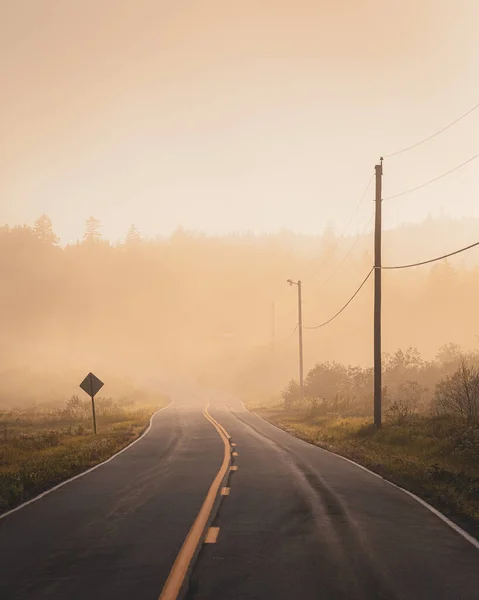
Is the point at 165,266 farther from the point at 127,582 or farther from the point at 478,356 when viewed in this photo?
the point at 127,582

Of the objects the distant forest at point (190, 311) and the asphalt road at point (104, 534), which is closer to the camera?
the asphalt road at point (104, 534)

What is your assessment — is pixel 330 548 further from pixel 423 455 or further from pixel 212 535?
pixel 423 455

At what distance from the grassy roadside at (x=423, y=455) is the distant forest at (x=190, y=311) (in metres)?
61.0

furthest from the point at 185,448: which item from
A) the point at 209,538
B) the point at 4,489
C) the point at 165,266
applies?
the point at 165,266

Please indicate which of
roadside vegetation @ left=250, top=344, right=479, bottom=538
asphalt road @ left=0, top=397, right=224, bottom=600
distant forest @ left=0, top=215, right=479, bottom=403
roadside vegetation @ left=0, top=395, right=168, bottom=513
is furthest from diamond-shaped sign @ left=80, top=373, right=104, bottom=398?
distant forest @ left=0, top=215, right=479, bottom=403

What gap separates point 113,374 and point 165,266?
82.9 meters

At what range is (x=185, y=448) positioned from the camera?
65.5 feet

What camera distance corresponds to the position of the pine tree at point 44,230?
183375 mm

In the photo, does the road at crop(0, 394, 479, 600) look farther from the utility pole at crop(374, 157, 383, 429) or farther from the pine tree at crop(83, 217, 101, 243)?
the pine tree at crop(83, 217, 101, 243)

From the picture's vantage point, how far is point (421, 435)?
67.6ft

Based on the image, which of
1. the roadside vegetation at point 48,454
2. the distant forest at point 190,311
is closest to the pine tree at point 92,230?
the distant forest at point 190,311

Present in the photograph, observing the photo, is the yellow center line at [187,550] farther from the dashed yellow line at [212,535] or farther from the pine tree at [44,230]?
the pine tree at [44,230]

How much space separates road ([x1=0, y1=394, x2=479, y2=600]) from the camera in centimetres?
587

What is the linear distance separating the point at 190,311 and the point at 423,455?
150132mm
